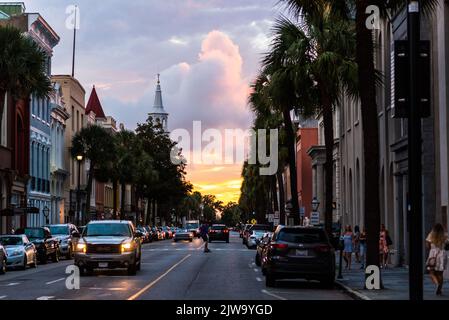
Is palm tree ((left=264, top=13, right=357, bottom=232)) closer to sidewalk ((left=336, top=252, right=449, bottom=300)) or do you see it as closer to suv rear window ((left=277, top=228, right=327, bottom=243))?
sidewalk ((left=336, top=252, right=449, bottom=300))

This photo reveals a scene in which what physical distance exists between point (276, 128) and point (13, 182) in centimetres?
1833

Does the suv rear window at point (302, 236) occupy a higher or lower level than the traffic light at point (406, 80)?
lower

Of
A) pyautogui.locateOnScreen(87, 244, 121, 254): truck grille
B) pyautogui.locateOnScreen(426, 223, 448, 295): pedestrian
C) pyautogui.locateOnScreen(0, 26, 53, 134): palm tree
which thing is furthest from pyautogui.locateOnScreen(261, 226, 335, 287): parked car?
pyautogui.locateOnScreen(0, 26, 53, 134): palm tree

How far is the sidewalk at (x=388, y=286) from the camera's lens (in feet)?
67.2

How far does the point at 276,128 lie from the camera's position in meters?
61.2

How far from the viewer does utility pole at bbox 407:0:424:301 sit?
14.8m

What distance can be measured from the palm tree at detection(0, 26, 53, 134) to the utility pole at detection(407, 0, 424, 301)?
88.8 ft

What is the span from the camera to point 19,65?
3944 centimetres

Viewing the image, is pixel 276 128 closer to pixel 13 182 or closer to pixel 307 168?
pixel 13 182

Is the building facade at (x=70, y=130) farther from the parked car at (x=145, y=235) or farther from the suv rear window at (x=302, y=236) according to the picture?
the suv rear window at (x=302, y=236)

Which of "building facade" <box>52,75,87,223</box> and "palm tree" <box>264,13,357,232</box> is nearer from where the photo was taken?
"palm tree" <box>264,13,357,232</box>

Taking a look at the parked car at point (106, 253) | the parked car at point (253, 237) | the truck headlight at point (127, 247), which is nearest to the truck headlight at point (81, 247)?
the parked car at point (106, 253)

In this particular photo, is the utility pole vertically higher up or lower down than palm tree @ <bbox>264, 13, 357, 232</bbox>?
lower down
